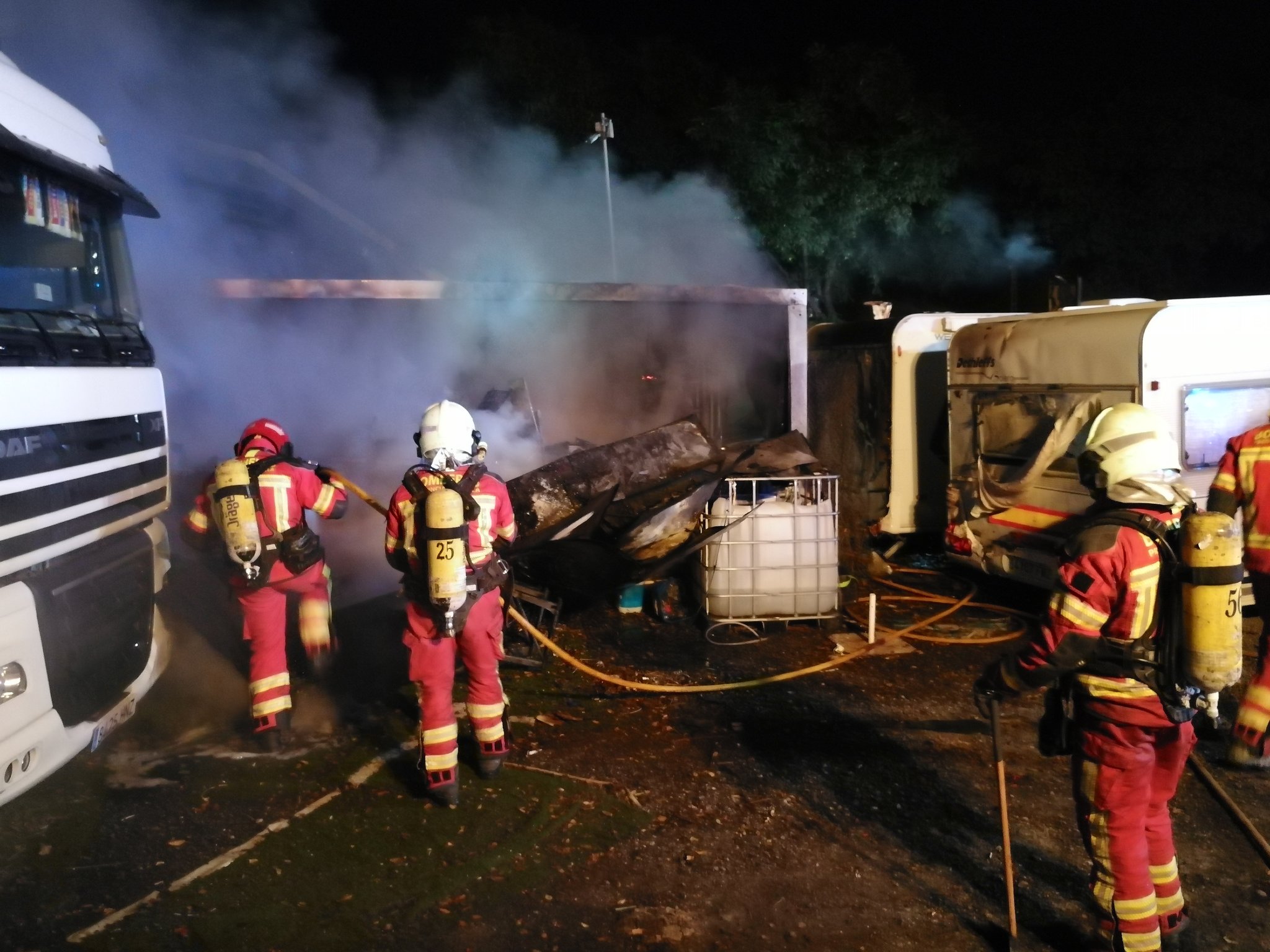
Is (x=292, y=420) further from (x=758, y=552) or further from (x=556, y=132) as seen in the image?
(x=556, y=132)

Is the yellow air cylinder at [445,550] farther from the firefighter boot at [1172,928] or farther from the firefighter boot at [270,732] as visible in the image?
the firefighter boot at [1172,928]

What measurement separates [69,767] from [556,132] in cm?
1281

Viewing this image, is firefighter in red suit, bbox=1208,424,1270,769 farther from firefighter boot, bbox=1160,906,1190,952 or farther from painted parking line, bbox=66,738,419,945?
painted parking line, bbox=66,738,419,945

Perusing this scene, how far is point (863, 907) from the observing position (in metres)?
3.28

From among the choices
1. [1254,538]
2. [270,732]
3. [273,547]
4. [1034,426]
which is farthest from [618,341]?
[1254,538]

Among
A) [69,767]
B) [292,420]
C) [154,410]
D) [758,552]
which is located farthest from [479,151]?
[69,767]

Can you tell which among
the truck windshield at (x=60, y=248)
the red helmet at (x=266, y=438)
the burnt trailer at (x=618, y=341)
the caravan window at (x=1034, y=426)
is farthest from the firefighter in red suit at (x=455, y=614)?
the caravan window at (x=1034, y=426)

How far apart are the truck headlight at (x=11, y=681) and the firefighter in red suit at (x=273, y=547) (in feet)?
4.67

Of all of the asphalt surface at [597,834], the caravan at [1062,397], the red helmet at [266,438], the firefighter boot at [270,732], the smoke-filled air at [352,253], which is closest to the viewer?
the asphalt surface at [597,834]

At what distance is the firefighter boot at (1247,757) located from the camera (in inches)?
165

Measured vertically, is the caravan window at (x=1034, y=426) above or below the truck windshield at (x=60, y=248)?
below

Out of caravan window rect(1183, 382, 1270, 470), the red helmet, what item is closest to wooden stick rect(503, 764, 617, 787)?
the red helmet

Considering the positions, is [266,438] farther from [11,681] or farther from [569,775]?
[569,775]

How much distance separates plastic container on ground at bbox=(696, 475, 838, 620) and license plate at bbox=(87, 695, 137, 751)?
3612 mm
